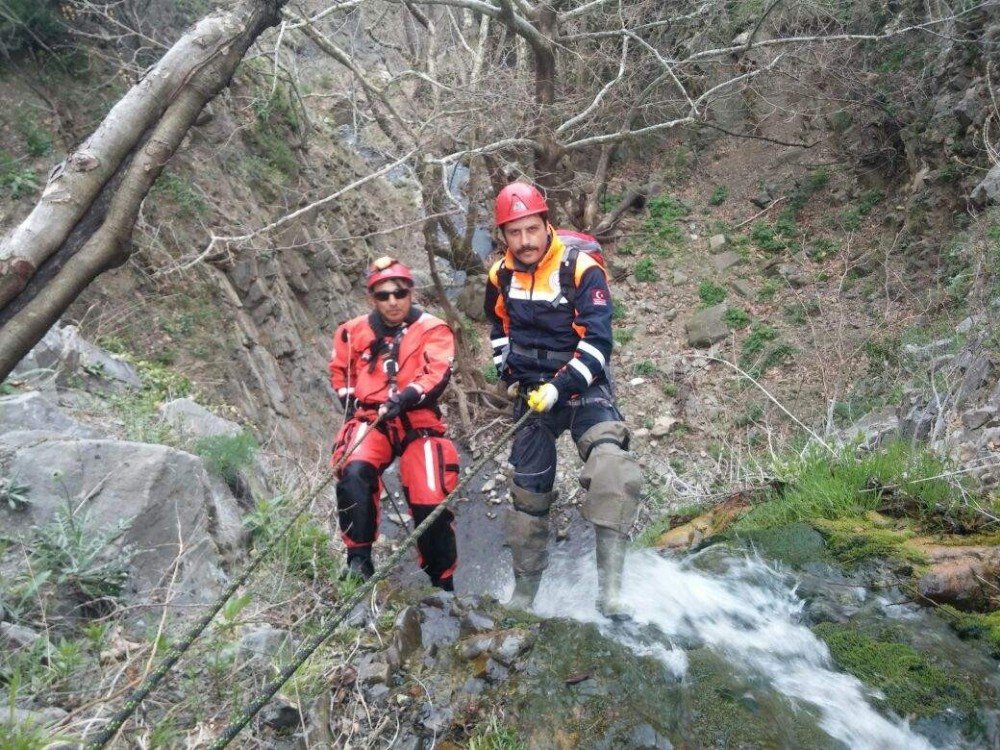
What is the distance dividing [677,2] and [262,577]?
42.3 feet

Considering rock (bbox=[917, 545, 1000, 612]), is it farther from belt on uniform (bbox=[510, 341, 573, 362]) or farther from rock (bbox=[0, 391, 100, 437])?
rock (bbox=[0, 391, 100, 437])

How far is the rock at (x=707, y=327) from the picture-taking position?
1063 centimetres

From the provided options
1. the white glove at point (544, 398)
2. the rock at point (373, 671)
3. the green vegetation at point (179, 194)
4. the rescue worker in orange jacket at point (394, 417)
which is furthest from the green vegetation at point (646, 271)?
the rock at point (373, 671)

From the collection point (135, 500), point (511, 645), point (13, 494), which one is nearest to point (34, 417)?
point (13, 494)

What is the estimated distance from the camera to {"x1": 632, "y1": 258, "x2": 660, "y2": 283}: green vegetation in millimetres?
12102

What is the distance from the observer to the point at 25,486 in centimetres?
320

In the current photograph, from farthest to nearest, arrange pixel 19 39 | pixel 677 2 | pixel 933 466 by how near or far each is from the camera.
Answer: pixel 677 2 < pixel 19 39 < pixel 933 466

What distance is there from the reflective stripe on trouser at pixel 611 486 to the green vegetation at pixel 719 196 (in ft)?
35.7

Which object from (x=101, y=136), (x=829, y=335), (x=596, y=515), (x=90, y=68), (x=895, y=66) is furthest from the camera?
(x=895, y=66)

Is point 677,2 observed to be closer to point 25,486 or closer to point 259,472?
point 259,472

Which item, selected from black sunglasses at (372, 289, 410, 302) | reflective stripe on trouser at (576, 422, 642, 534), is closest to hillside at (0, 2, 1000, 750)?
reflective stripe on trouser at (576, 422, 642, 534)

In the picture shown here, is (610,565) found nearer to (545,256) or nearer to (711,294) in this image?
(545,256)

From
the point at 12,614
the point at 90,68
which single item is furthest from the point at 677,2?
the point at 12,614

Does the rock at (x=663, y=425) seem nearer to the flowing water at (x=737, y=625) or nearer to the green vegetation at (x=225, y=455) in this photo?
the flowing water at (x=737, y=625)
